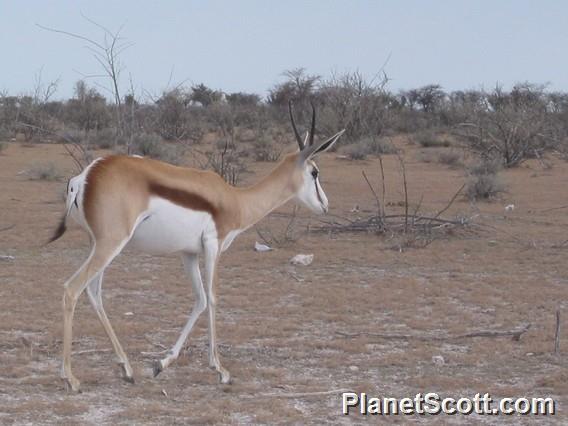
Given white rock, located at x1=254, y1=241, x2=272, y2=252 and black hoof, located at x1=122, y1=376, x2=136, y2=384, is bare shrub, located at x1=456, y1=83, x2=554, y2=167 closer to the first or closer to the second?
white rock, located at x1=254, y1=241, x2=272, y2=252

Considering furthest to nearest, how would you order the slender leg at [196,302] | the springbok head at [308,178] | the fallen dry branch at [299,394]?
the springbok head at [308,178] → the slender leg at [196,302] → the fallen dry branch at [299,394]

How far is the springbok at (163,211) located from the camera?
19.9 feet

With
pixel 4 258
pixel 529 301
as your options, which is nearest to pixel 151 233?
pixel 529 301

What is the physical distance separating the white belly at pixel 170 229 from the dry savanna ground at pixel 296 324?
94 centimetres

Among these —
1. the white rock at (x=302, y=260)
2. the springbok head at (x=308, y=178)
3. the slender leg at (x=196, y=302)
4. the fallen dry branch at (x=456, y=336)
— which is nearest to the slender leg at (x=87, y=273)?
the slender leg at (x=196, y=302)

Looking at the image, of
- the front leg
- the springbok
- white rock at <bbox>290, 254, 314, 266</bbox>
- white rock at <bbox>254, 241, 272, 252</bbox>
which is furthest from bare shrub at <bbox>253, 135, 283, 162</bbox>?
the front leg

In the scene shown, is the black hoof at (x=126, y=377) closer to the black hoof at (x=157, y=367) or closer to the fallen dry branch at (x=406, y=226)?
the black hoof at (x=157, y=367)

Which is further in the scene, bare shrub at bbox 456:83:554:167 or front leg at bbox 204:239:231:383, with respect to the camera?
bare shrub at bbox 456:83:554:167

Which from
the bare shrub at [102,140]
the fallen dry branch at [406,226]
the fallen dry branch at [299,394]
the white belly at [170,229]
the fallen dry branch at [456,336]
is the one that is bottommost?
the fallen dry branch at [299,394]

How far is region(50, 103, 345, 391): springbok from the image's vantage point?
19.9 feet

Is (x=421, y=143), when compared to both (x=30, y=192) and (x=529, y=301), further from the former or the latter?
(x=529, y=301)

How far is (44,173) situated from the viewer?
2294 cm

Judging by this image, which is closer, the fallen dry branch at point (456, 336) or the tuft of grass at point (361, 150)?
the fallen dry branch at point (456, 336)

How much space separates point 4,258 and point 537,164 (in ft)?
67.3
